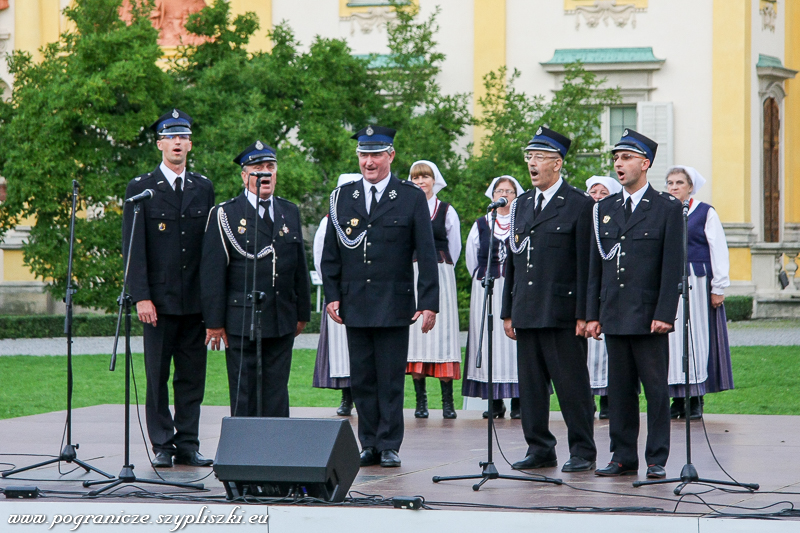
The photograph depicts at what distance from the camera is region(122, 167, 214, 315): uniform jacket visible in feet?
24.7

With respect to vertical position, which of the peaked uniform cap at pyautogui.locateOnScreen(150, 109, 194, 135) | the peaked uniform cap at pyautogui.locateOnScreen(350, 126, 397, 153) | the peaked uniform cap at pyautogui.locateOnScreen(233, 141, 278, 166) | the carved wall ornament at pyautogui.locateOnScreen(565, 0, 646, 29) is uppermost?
the carved wall ornament at pyautogui.locateOnScreen(565, 0, 646, 29)

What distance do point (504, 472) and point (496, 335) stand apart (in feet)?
9.70

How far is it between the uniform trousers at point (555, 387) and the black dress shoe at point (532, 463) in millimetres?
20

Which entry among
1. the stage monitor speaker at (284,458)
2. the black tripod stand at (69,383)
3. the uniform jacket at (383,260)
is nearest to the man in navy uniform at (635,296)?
the uniform jacket at (383,260)

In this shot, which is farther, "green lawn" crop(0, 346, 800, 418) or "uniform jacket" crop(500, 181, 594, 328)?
"green lawn" crop(0, 346, 800, 418)

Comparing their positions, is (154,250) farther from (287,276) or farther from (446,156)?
(446,156)

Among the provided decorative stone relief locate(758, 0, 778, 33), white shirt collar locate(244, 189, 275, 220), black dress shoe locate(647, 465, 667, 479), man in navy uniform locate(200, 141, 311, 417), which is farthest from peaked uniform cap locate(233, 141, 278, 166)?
decorative stone relief locate(758, 0, 778, 33)

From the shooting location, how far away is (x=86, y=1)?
1944 cm

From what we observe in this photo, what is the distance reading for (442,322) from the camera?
10.2 metres

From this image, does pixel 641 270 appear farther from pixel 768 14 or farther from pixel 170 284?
pixel 768 14

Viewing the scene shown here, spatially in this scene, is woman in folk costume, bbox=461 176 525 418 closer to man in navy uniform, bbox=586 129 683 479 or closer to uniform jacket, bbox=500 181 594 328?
uniform jacket, bbox=500 181 594 328

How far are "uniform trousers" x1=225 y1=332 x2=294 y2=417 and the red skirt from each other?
2578mm

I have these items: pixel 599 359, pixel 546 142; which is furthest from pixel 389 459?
pixel 599 359

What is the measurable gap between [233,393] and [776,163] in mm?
19306
